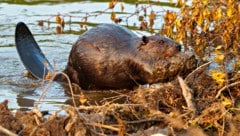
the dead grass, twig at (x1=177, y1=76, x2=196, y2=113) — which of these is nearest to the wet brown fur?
the dead grass

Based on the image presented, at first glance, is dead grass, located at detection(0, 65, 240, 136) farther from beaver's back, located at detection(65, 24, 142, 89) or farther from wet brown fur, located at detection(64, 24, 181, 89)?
beaver's back, located at detection(65, 24, 142, 89)

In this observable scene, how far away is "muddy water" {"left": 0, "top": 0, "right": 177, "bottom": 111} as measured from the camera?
564 cm

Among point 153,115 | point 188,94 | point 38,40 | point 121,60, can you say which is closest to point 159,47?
point 121,60

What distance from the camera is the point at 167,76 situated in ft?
17.5

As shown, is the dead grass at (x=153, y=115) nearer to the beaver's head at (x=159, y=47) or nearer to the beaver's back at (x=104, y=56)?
the beaver's head at (x=159, y=47)

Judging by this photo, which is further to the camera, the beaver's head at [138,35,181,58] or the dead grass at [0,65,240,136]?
the beaver's head at [138,35,181,58]

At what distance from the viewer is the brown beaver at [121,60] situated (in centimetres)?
536

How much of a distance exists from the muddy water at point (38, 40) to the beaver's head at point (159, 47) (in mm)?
526

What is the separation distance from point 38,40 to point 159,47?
96.1 inches

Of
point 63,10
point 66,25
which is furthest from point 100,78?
point 63,10

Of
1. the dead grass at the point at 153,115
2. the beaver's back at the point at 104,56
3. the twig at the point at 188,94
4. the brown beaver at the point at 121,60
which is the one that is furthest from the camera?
the beaver's back at the point at 104,56

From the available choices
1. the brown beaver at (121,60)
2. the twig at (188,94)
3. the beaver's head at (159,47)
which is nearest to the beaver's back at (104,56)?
the brown beaver at (121,60)

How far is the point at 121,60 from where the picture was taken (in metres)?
5.60

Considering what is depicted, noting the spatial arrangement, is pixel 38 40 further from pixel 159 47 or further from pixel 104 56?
pixel 159 47
